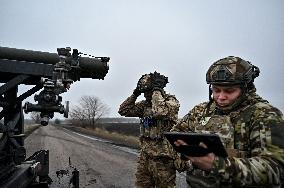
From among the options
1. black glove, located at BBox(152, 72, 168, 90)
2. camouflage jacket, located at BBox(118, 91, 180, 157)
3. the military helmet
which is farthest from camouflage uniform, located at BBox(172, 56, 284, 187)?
black glove, located at BBox(152, 72, 168, 90)

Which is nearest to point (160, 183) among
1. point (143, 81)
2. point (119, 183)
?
point (143, 81)

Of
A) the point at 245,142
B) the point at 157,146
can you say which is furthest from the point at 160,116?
the point at 245,142

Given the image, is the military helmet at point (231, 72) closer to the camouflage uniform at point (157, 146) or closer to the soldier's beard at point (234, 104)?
the soldier's beard at point (234, 104)

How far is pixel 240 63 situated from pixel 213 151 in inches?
36.9

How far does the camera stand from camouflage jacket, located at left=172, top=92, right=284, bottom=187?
239 centimetres

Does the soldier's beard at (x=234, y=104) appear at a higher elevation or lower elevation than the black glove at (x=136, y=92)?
lower

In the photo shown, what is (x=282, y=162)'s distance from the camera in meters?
2.43

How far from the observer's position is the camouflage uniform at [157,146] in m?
5.62

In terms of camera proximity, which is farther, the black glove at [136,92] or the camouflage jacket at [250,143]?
the black glove at [136,92]

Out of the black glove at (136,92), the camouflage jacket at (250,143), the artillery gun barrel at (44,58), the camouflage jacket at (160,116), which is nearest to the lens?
the camouflage jacket at (250,143)

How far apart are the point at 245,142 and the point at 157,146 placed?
310 centimetres

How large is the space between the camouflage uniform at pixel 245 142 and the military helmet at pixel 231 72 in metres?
0.15

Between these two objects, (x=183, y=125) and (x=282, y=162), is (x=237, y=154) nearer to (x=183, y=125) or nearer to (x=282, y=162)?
(x=282, y=162)

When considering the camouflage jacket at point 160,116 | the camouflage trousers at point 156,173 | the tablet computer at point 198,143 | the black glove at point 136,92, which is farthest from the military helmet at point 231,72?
the black glove at point 136,92
